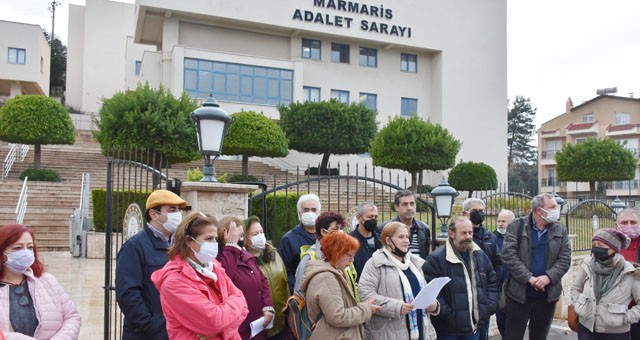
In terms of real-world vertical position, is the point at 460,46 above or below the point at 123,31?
below

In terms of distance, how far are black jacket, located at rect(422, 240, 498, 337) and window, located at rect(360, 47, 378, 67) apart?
31.2m

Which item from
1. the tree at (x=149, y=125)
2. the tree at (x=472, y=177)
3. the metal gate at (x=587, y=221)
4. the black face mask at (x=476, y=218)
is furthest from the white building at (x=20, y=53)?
the black face mask at (x=476, y=218)

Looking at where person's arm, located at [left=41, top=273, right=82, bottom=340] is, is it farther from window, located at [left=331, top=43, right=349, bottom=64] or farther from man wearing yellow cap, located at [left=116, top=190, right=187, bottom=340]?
window, located at [left=331, top=43, right=349, bottom=64]

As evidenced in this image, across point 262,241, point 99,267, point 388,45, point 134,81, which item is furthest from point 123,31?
point 262,241

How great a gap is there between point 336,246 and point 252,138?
22.0 metres

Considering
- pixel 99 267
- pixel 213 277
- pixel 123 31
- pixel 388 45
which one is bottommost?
pixel 99 267

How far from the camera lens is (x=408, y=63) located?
36.8 metres

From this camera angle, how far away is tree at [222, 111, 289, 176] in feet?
83.7

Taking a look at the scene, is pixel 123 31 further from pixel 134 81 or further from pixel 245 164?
pixel 245 164

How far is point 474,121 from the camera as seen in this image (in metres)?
37.3

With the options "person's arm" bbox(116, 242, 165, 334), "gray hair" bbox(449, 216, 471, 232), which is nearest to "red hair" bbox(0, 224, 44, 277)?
"person's arm" bbox(116, 242, 165, 334)

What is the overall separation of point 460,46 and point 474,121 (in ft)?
17.2

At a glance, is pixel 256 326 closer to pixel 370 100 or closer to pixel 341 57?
pixel 370 100

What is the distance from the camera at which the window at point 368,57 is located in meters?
35.4
